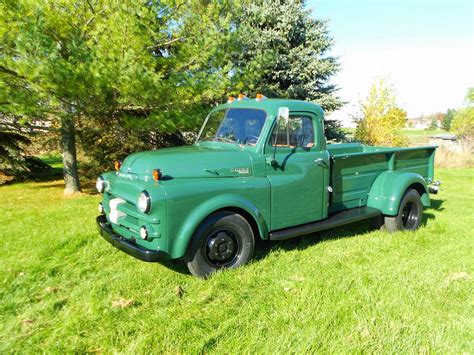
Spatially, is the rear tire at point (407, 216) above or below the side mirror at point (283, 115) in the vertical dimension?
below

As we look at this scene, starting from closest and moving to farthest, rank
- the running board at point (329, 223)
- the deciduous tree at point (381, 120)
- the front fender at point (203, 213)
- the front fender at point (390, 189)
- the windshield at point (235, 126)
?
the front fender at point (203, 213) < the running board at point (329, 223) < the windshield at point (235, 126) < the front fender at point (390, 189) < the deciduous tree at point (381, 120)

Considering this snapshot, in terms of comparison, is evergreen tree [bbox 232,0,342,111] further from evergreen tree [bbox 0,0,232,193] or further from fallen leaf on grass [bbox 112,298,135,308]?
fallen leaf on grass [bbox 112,298,135,308]

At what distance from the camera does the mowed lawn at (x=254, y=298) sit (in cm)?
283

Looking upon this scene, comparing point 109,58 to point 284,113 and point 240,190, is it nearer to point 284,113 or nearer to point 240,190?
point 284,113

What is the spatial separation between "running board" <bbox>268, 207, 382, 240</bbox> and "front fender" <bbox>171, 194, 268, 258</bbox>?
1.35ft

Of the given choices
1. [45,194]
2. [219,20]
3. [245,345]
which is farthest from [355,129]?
[245,345]

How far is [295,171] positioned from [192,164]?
1359mm

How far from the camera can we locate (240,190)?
4039mm

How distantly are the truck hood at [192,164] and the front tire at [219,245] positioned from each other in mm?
498

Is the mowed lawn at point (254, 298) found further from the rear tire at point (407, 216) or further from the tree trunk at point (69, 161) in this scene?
the tree trunk at point (69, 161)

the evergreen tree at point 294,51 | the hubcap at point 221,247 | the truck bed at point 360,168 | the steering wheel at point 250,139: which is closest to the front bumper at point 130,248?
the hubcap at point 221,247

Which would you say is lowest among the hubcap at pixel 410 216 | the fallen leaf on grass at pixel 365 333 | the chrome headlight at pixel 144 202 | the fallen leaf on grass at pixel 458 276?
the fallen leaf on grass at pixel 458 276

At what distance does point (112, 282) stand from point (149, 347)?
4.22ft

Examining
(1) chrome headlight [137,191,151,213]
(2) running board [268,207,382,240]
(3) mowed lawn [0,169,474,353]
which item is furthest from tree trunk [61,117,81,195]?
(2) running board [268,207,382,240]
